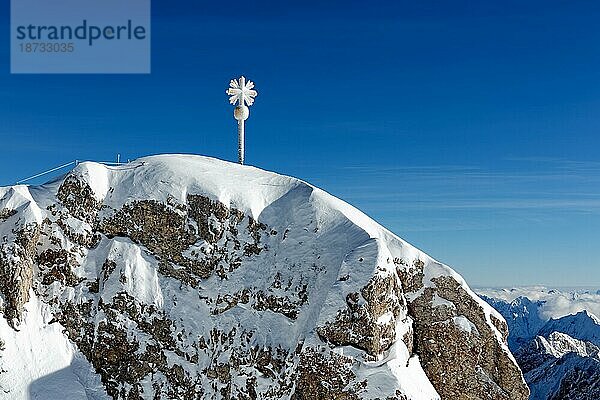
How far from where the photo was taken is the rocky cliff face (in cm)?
4353

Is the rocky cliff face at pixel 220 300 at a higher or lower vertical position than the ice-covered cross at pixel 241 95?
lower

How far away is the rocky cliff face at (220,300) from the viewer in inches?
1714

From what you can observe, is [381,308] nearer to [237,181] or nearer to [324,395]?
[324,395]

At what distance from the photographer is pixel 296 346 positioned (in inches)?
1745

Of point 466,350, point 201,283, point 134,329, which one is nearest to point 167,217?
point 201,283

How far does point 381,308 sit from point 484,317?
11875 mm

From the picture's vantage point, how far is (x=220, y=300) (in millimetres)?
47375

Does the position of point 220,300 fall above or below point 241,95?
below

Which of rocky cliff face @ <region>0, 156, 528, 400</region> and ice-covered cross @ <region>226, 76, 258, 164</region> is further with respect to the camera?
ice-covered cross @ <region>226, 76, 258, 164</region>

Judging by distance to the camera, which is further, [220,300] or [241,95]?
[241,95]

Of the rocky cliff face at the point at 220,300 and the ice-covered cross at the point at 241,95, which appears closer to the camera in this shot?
the rocky cliff face at the point at 220,300

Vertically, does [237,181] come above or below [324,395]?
above

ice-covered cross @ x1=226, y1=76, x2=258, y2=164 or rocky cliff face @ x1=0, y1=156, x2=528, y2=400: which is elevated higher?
ice-covered cross @ x1=226, y1=76, x2=258, y2=164

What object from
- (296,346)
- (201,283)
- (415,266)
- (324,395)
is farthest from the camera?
(415,266)
